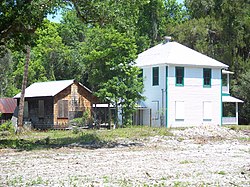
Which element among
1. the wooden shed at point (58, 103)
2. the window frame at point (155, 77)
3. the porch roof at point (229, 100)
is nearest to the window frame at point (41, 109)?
the wooden shed at point (58, 103)

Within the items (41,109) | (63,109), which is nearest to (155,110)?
(63,109)

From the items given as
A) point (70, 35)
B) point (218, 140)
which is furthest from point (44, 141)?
point (70, 35)

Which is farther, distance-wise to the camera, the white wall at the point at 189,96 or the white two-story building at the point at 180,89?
the white wall at the point at 189,96

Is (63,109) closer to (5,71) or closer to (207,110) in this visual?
(207,110)

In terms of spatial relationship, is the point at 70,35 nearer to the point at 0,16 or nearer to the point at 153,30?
the point at 153,30

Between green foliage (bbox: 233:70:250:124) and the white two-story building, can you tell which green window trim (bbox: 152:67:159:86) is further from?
green foliage (bbox: 233:70:250:124)

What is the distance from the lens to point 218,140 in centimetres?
3123

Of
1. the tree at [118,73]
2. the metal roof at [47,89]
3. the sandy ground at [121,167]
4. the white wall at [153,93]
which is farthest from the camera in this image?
the metal roof at [47,89]

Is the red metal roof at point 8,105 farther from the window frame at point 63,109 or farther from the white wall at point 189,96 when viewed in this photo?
the white wall at point 189,96

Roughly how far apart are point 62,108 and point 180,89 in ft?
34.9

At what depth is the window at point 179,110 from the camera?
41906mm

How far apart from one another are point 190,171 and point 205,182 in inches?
89.3

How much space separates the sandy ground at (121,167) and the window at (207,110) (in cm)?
1832

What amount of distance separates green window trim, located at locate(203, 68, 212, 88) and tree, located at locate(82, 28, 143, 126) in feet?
22.5
